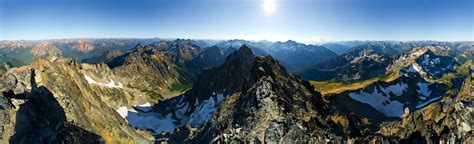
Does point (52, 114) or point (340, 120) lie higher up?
point (52, 114)

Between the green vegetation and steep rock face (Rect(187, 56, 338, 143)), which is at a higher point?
steep rock face (Rect(187, 56, 338, 143))

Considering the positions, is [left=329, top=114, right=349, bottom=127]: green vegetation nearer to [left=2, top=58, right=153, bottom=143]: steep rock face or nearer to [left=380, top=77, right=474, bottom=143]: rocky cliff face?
[left=380, top=77, right=474, bottom=143]: rocky cliff face

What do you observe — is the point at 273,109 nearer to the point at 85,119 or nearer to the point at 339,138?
the point at 339,138

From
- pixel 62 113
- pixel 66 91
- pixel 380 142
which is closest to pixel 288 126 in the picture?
pixel 380 142

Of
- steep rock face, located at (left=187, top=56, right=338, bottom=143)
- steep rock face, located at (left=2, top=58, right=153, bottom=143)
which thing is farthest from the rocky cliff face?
steep rock face, located at (left=2, top=58, right=153, bottom=143)

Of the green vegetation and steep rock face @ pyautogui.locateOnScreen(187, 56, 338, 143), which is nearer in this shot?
steep rock face @ pyautogui.locateOnScreen(187, 56, 338, 143)

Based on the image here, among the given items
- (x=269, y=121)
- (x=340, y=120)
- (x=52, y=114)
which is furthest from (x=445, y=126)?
(x=52, y=114)

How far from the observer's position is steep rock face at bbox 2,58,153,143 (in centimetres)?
9560

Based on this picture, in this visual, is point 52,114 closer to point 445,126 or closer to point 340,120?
point 340,120

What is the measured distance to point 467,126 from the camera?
9719 cm

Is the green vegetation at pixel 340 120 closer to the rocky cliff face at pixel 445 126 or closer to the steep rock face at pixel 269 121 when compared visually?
the steep rock face at pixel 269 121

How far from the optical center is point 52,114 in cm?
11250

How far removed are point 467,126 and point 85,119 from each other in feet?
341

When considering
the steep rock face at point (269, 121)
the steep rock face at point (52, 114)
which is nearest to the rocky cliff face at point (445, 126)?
the steep rock face at point (269, 121)
